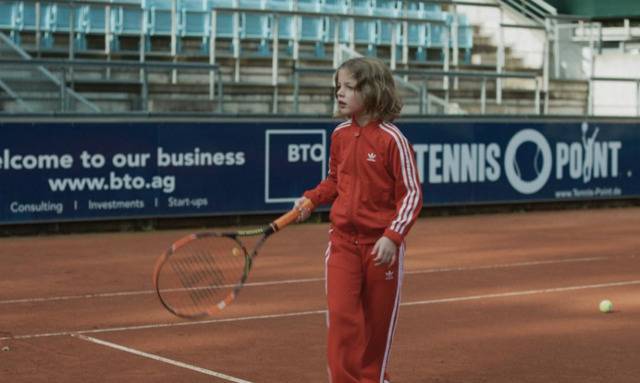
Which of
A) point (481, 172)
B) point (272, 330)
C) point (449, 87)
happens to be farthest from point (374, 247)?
point (449, 87)

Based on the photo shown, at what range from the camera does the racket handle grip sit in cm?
621

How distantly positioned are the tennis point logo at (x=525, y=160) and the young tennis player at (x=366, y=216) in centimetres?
1435

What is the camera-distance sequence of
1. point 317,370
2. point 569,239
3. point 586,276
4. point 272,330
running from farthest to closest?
point 569,239
point 586,276
point 272,330
point 317,370

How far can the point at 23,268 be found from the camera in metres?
14.0

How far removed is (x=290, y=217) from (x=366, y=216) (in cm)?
40

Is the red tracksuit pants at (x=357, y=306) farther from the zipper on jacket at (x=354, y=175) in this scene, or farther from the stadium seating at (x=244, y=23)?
the stadium seating at (x=244, y=23)

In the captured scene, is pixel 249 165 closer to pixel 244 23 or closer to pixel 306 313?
pixel 244 23

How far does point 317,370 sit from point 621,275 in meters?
6.62

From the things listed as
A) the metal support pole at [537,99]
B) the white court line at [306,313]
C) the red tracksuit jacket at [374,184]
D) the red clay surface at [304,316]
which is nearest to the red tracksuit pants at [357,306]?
the red tracksuit jacket at [374,184]

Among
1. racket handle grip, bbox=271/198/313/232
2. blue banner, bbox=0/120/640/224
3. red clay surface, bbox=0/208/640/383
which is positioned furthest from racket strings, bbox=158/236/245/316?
racket handle grip, bbox=271/198/313/232

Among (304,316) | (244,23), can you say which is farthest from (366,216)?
(244,23)

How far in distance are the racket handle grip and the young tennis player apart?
214mm

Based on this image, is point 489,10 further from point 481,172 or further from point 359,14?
point 481,172

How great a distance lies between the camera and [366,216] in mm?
6082
